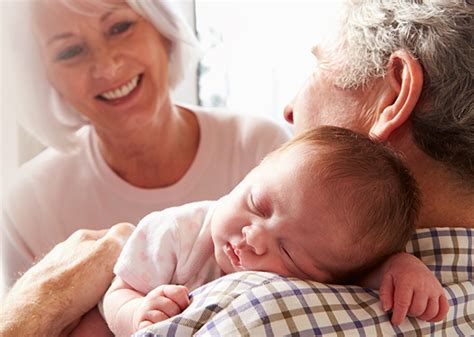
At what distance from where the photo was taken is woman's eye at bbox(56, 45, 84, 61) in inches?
84.8

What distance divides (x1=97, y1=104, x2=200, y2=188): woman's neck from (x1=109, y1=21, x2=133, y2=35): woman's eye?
0.29 meters

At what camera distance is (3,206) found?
7.43ft

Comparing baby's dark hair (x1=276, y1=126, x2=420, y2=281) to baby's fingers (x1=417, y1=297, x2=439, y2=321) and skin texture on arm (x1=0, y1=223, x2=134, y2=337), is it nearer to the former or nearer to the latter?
baby's fingers (x1=417, y1=297, x2=439, y2=321)

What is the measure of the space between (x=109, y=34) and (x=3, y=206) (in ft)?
2.17

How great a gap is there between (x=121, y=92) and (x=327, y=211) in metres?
1.37

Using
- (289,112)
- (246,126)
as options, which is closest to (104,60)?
(246,126)

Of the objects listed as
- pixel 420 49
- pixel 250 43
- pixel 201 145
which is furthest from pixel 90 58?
pixel 420 49

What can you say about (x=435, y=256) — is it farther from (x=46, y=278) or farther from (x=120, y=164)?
(x=120, y=164)

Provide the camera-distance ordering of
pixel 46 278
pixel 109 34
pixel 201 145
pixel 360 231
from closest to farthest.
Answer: pixel 360 231, pixel 46 278, pixel 109 34, pixel 201 145

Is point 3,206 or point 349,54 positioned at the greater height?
point 349,54

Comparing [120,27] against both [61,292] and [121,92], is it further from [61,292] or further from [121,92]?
[61,292]

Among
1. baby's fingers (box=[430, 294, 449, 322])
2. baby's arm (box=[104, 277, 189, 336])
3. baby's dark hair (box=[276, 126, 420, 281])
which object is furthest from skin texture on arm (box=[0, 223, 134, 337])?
baby's fingers (box=[430, 294, 449, 322])

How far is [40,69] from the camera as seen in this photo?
7.37 feet

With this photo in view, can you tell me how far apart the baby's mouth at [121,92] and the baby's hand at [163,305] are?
1328mm
